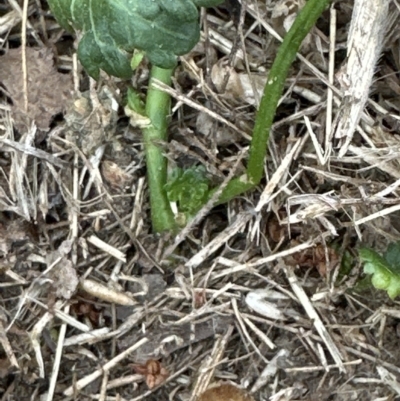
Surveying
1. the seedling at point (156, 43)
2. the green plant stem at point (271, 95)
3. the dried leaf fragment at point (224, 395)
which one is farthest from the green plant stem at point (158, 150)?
the dried leaf fragment at point (224, 395)

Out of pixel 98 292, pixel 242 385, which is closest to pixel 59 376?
pixel 98 292

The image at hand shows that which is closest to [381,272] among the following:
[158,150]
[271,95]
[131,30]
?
[271,95]

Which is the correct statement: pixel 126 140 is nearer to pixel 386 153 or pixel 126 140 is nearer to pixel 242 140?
pixel 242 140

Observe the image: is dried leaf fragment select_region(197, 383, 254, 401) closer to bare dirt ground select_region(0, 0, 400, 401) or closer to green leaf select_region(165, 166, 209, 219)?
bare dirt ground select_region(0, 0, 400, 401)

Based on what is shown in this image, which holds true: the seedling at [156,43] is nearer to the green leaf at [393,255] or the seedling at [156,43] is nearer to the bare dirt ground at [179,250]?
the bare dirt ground at [179,250]

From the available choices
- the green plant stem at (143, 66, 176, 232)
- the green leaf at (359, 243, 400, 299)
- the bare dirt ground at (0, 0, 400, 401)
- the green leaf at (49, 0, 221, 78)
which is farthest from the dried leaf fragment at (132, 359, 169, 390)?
the green leaf at (49, 0, 221, 78)

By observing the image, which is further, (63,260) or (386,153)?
(63,260)
